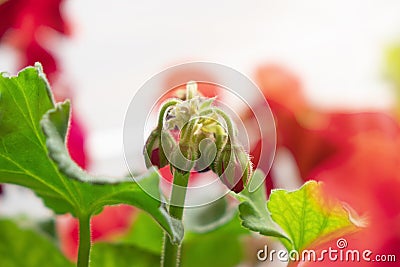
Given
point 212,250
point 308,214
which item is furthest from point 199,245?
point 308,214

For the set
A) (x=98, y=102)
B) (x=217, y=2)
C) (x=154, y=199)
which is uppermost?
(x=217, y=2)

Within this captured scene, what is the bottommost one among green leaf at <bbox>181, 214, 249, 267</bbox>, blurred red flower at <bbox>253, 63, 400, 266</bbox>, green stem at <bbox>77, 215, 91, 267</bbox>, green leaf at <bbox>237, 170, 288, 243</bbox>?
green stem at <bbox>77, 215, 91, 267</bbox>

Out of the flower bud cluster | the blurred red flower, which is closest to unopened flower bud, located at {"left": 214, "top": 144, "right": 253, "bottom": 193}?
the flower bud cluster

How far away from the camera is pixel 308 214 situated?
0.24 meters

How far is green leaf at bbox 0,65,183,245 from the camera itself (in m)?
0.20

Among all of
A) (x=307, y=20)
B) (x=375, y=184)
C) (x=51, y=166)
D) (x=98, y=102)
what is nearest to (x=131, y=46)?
(x=98, y=102)

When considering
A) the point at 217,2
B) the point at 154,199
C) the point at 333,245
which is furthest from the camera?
the point at 217,2

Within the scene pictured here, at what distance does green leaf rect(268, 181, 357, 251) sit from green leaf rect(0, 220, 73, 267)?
5.4 inches

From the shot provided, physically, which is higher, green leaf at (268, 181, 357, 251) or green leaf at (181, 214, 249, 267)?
green leaf at (181, 214, 249, 267)

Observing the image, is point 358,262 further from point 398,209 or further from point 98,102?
point 98,102

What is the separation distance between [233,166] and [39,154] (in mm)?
65

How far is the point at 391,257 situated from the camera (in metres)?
0.32

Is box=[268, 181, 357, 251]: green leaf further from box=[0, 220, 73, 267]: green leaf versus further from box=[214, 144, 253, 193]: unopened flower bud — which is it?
box=[0, 220, 73, 267]: green leaf

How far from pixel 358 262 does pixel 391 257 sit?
0.02m
